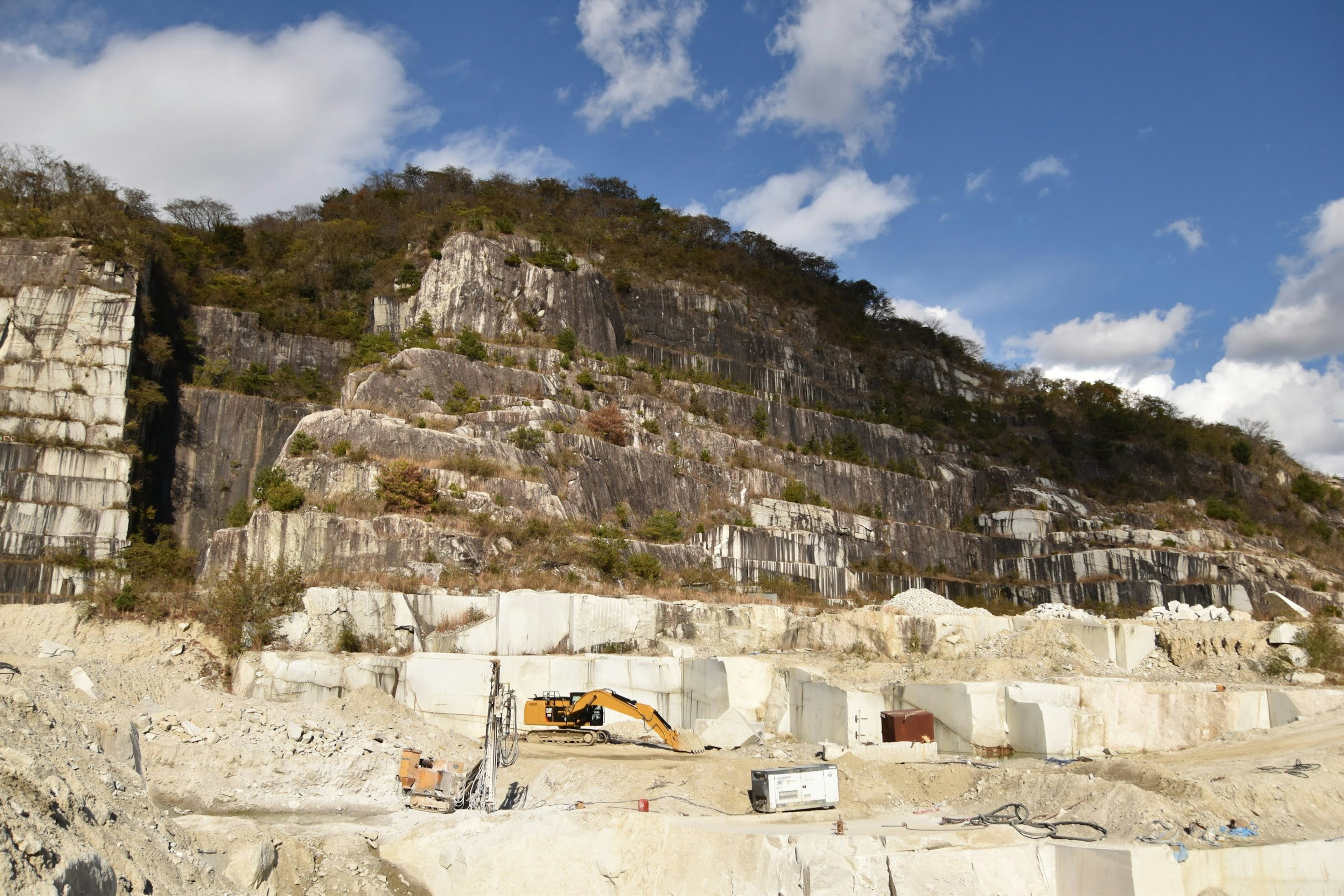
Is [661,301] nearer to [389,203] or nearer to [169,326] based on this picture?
[389,203]

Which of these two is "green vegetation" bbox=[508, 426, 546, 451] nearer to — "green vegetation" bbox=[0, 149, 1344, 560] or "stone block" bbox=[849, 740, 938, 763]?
"green vegetation" bbox=[0, 149, 1344, 560]

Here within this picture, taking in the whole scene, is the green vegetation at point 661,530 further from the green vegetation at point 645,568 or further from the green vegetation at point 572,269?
the green vegetation at point 572,269

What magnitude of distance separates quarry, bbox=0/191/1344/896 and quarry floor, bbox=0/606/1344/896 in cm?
9

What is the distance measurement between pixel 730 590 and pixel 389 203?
43.1 m

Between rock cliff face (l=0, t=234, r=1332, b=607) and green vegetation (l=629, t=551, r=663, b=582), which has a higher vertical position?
rock cliff face (l=0, t=234, r=1332, b=607)

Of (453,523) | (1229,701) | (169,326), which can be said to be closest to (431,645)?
(453,523)

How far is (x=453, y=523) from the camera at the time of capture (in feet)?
107

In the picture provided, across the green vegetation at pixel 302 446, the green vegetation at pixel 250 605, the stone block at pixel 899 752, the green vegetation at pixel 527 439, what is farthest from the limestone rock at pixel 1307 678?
the green vegetation at pixel 302 446

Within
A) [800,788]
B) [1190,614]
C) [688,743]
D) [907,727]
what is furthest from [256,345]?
[1190,614]

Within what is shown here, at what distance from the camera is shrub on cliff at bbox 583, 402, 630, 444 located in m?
43.3

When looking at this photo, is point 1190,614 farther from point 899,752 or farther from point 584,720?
point 584,720

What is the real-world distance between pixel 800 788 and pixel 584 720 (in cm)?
828

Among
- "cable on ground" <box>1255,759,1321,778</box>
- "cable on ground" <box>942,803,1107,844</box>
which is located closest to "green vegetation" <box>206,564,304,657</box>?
"cable on ground" <box>942,803,1107,844</box>

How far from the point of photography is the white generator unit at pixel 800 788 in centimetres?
1862
